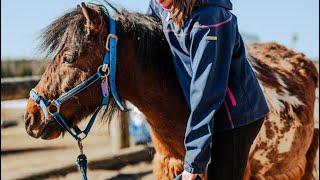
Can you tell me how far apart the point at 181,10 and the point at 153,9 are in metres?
0.53

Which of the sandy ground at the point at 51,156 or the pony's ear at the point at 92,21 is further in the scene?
the sandy ground at the point at 51,156

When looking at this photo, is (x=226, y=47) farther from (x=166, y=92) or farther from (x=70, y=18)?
(x=70, y=18)

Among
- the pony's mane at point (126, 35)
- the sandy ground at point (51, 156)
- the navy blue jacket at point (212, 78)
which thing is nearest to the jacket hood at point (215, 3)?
the navy blue jacket at point (212, 78)

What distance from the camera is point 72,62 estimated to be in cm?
218

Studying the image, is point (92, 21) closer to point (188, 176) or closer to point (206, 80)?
point (206, 80)

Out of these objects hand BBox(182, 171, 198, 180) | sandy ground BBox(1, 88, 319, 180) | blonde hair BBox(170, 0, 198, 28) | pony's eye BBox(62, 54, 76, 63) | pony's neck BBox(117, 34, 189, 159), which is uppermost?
blonde hair BBox(170, 0, 198, 28)

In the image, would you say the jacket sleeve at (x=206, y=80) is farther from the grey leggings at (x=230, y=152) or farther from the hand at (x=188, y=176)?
the grey leggings at (x=230, y=152)

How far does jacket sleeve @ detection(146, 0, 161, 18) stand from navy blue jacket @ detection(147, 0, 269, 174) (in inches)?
15.4

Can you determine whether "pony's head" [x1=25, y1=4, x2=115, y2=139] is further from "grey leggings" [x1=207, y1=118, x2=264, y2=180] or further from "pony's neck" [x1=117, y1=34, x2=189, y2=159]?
"grey leggings" [x1=207, y1=118, x2=264, y2=180]

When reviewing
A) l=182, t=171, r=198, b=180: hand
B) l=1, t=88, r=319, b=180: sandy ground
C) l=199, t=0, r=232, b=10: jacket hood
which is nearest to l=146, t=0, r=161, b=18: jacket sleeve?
l=199, t=0, r=232, b=10: jacket hood

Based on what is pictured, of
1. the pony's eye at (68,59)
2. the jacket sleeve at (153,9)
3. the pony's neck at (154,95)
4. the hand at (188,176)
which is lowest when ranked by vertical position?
the hand at (188,176)

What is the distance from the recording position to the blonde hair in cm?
194

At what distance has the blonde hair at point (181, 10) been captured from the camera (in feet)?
6.37

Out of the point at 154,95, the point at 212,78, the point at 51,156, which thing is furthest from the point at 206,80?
the point at 51,156
